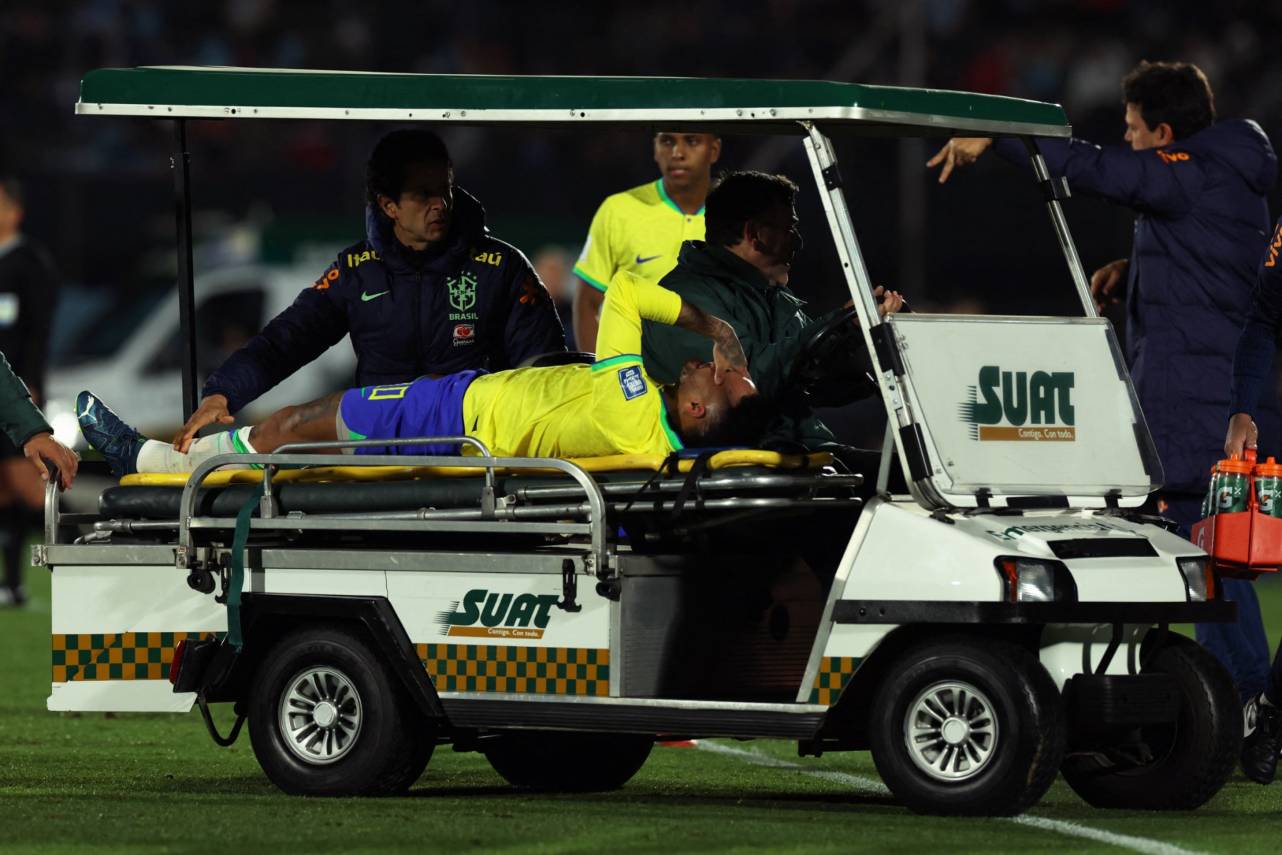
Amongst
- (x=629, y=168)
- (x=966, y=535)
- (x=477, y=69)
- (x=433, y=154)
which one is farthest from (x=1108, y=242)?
(x=966, y=535)

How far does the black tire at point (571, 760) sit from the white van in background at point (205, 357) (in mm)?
13657

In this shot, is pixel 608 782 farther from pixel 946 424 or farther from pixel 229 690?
pixel 946 424

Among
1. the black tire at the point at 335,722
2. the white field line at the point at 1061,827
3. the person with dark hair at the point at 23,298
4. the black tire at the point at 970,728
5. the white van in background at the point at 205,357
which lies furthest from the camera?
the white van in background at the point at 205,357

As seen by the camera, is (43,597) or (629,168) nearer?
(43,597)

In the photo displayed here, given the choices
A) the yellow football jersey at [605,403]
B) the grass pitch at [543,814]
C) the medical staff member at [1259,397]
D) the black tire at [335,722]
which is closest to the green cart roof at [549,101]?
the yellow football jersey at [605,403]

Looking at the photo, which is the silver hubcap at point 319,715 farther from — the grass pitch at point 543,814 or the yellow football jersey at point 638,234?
the yellow football jersey at point 638,234

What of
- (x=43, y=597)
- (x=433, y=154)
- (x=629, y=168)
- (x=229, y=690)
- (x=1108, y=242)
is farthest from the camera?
(x=629, y=168)

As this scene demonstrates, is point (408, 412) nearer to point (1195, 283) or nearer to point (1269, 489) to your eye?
point (1269, 489)

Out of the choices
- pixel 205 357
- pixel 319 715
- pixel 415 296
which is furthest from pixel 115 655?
pixel 205 357

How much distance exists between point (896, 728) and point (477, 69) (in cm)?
1946

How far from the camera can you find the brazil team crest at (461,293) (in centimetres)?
893

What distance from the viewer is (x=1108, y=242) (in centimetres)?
2155

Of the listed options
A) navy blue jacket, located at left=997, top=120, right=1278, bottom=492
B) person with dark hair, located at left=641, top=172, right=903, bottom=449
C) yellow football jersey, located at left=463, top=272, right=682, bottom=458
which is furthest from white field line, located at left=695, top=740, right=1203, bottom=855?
navy blue jacket, located at left=997, top=120, right=1278, bottom=492

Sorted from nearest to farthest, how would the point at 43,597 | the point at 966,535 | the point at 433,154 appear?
1. the point at 966,535
2. the point at 433,154
3. the point at 43,597
